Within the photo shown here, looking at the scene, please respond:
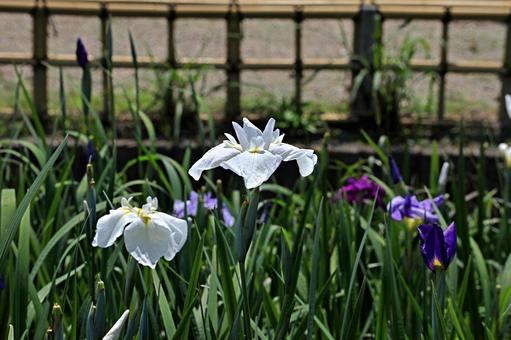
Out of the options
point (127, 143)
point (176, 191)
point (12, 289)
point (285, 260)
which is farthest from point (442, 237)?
point (127, 143)

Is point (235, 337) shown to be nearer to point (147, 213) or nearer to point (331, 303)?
point (147, 213)

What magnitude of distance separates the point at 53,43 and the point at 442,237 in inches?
242

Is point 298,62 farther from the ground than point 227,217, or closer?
farther from the ground

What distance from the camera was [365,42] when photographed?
4793 millimetres

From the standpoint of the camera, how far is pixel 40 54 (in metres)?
4.87

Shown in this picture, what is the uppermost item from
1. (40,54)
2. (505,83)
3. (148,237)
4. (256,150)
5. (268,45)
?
(268,45)

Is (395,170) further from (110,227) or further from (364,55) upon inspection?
(364,55)

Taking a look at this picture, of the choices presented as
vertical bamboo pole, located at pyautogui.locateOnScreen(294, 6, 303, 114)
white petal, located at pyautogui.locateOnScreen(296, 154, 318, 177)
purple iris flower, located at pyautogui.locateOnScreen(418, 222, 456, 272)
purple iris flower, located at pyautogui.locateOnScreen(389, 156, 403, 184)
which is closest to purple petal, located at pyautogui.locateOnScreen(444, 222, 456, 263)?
purple iris flower, located at pyautogui.locateOnScreen(418, 222, 456, 272)

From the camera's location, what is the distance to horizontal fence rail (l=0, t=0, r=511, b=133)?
475cm

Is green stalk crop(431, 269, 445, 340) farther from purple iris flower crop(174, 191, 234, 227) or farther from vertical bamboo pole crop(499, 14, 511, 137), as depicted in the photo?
vertical bamboo pole crop(499, 14, 511, 137)

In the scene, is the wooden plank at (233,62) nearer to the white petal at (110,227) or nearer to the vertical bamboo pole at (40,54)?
the vertical bamboo pole at (40,54)

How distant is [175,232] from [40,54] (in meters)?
3.78

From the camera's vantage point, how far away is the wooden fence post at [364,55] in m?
4.74

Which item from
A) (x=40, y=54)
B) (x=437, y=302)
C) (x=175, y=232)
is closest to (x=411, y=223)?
(x=437, y=302)
